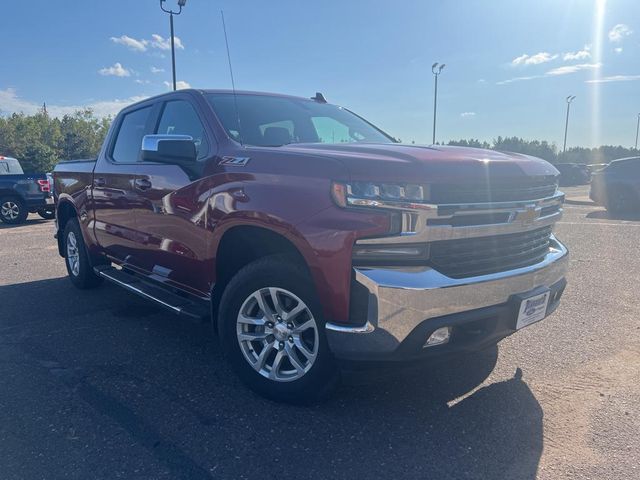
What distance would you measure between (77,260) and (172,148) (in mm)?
3266

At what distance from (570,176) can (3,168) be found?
31.7m

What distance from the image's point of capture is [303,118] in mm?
4172

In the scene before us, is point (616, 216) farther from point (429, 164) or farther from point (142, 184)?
point (142, 184)

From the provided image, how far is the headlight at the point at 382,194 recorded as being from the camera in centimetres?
252

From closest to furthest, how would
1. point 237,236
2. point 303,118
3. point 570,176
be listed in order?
1. point 237,236
2. point 303,118
3. point 570,176

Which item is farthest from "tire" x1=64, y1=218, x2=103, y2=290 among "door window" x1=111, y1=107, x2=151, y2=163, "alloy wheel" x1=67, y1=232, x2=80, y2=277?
"door window" x1=111, y1=107, x2=151, y2=163

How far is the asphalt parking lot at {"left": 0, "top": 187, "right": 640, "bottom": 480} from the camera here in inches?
97.4

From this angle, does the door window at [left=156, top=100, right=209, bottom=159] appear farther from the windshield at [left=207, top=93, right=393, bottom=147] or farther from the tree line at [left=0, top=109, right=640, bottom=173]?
the tree line at [left=0, top=109, right=640, bottom=173]

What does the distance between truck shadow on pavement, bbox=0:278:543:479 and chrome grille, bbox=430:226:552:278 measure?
1.85 feet

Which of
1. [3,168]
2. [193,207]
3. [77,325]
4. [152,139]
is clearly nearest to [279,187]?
[193,207]

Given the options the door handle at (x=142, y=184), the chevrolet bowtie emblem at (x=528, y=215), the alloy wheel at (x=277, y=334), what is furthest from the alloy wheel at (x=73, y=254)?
the chevrolet bowtie emblem at (x=528, y=215)

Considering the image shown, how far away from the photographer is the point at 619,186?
13.6m

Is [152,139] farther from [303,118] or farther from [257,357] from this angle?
[257,357]

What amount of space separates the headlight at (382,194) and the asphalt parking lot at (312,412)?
875 mm
